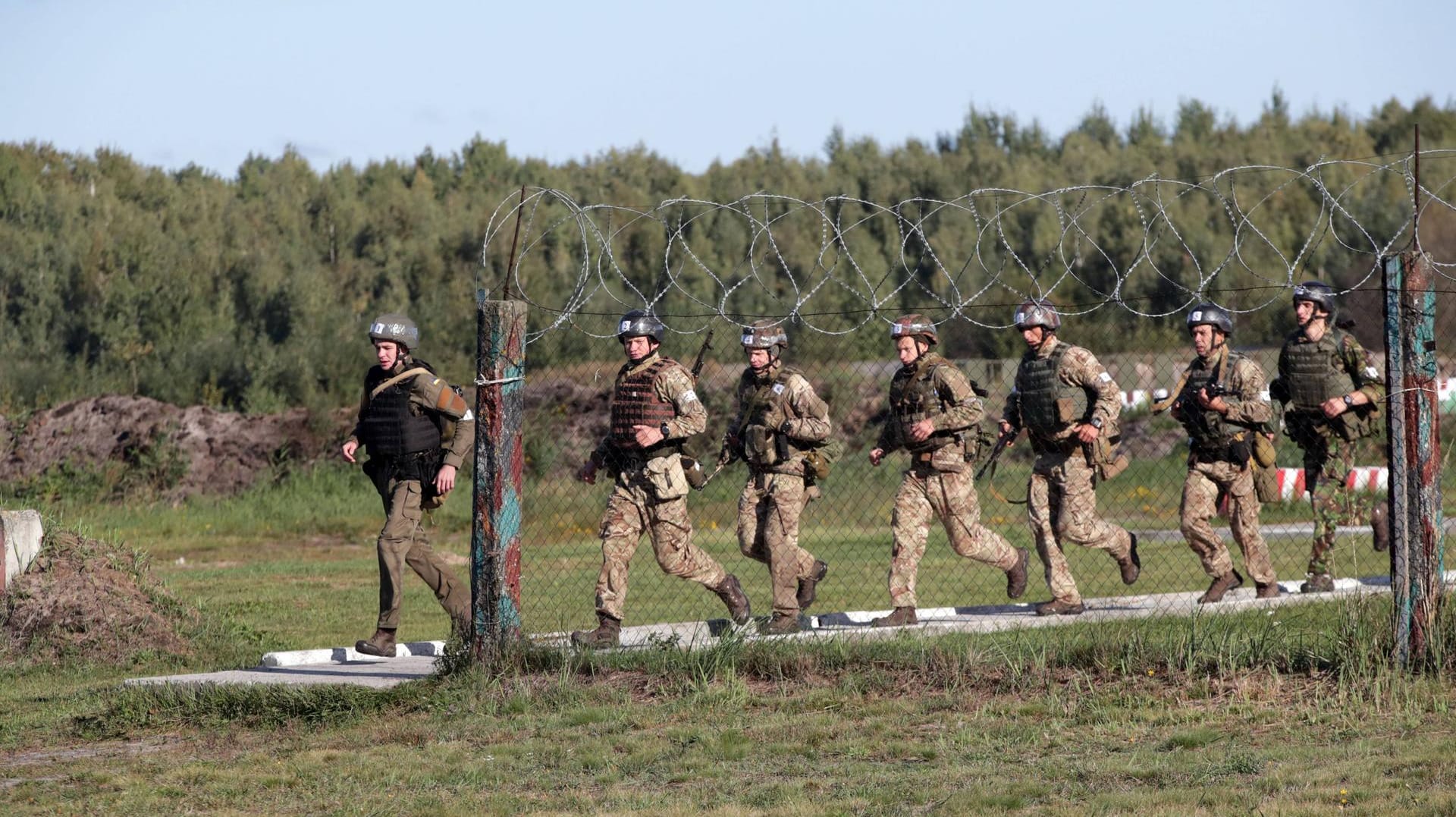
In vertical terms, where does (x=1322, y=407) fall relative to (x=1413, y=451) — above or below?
above

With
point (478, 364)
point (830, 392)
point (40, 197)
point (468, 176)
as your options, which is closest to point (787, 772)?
point (478, 364)

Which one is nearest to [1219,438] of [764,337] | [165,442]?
[764,337]

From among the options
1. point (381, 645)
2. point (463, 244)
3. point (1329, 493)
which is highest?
point (463, 244)

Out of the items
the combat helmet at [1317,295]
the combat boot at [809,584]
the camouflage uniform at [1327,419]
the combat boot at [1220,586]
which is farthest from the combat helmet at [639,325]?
the camouflage uniform at [1327,419]

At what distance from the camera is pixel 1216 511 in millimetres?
11562

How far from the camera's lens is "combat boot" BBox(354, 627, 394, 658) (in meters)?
10.2

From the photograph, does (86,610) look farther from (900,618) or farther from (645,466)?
(900,618)

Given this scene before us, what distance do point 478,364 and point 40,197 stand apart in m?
39.8

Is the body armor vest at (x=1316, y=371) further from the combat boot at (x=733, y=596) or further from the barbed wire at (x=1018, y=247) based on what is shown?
the barbed wire at (x=1018, y=247)

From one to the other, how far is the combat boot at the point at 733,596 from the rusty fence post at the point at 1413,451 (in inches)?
143

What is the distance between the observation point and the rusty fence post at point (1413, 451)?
812 cm

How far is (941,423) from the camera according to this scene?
1080cm

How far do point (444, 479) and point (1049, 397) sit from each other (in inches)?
142

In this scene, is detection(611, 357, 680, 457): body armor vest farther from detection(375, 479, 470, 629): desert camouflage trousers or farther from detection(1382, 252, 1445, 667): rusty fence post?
detection(1382, 252, 1445, 667): rusty fence post
